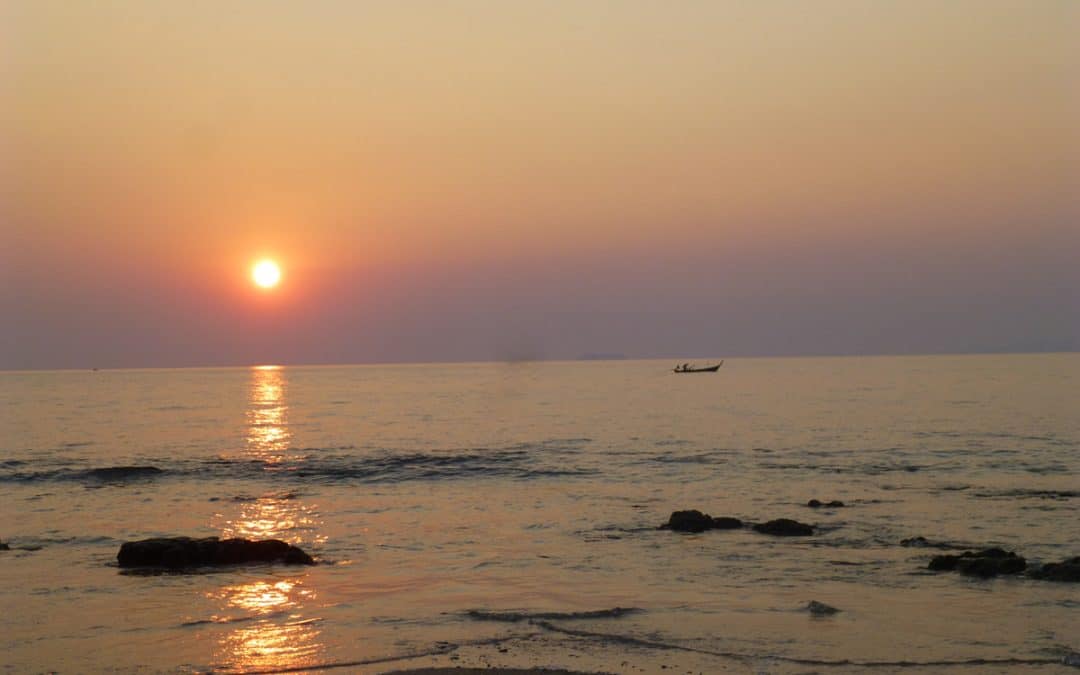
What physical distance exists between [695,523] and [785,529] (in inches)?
105

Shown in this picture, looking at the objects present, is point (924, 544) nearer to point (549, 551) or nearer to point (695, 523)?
point (695, 523)

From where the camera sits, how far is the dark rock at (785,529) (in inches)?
1117

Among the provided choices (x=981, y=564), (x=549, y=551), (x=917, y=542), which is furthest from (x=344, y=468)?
(x=981, y=564)

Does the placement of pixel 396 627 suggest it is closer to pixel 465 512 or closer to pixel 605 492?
pixel 465 512

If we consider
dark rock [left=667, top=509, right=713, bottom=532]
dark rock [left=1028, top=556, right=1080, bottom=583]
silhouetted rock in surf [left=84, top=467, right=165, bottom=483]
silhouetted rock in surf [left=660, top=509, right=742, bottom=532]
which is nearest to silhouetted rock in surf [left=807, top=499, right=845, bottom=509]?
silhouetted rock in surf [left=660, top=509, right=742, bottom=532]

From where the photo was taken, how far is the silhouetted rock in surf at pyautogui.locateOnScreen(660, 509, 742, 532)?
29.2 metres

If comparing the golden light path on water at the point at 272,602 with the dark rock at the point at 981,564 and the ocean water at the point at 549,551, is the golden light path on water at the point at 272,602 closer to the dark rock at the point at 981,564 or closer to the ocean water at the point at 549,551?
the ocean water at the point at 549,551

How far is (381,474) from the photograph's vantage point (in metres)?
48.0

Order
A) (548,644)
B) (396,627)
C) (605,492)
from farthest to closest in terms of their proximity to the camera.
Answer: (605,492)
(396,627)
(548,644)

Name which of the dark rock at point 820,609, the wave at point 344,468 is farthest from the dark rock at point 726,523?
the wave at point 344,468

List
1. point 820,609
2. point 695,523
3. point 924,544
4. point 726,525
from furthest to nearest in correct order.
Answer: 1. point 726,525
2. point 695,523
3. point 924,544
4. point 820,609

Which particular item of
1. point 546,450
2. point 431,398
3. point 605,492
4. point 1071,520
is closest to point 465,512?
point 605,492

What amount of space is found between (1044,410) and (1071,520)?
5969 cm

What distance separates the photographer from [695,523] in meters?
29.3
